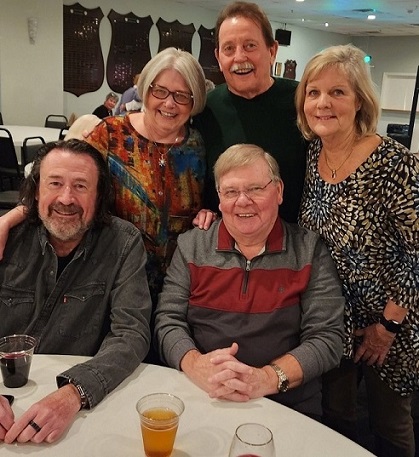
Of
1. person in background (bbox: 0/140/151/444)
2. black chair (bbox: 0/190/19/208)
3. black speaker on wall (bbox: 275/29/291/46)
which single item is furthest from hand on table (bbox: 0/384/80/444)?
black speaker on wall (bbox: 275/29/291/46)

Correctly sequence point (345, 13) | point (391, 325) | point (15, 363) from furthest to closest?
1. point (345, 13)
2. point (391, 325)
3. point (15, 363)

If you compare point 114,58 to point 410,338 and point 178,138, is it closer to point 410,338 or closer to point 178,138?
point 178,138

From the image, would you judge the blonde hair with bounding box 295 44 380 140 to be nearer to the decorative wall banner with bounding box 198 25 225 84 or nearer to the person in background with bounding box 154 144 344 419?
the person in background with bounding box 154 144 344 419

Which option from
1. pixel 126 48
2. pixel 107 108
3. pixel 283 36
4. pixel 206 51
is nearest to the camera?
pixel 107 108

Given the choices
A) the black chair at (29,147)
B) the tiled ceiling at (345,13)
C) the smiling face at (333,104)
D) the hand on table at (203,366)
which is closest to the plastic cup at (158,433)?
the hand on table at (203,366)

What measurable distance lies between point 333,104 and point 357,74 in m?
0.14

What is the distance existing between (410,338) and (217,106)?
1.27 metres

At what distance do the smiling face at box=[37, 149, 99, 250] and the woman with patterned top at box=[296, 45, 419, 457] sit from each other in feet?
2.75

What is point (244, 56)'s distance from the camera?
2.28m

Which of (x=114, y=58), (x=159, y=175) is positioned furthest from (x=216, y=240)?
(x=114, y=58)

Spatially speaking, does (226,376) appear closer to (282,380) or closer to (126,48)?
(282,380)

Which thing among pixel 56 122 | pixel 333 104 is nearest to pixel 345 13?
pixel 56 122

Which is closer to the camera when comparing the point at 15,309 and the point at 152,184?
the point at 15,309

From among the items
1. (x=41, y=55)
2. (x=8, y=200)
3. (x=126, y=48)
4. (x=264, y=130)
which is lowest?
(x=8, y=200)
